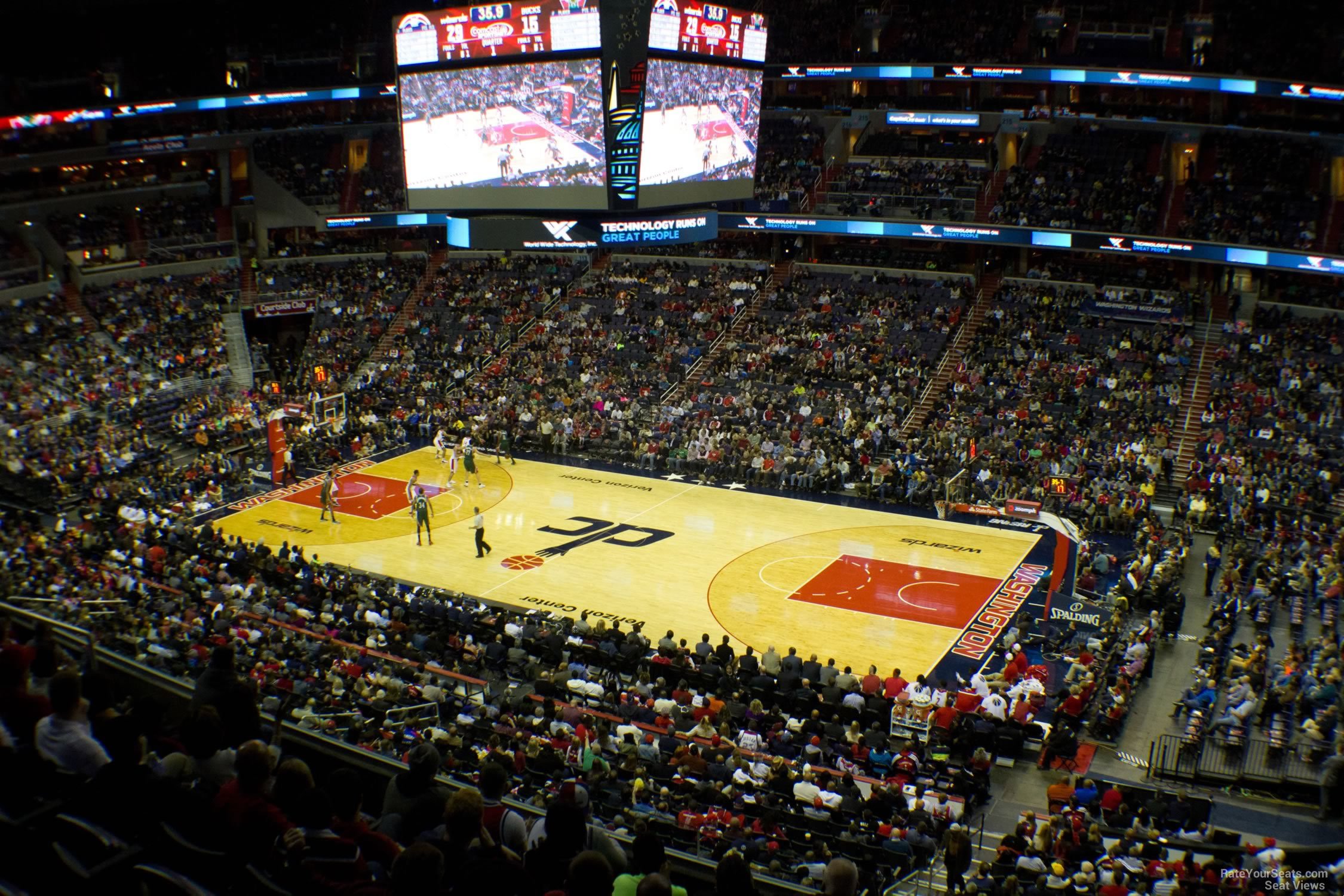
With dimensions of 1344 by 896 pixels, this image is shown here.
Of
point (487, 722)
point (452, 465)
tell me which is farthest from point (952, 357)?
point (487, 722)

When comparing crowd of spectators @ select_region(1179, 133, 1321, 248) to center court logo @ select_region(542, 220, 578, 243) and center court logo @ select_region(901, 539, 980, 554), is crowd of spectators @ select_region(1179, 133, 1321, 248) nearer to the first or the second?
center court logo @ select_region(901, 539, 980, 554)

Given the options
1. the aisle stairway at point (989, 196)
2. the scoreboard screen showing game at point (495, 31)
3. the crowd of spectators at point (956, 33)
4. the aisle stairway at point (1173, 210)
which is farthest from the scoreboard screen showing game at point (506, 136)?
the aisle stairway at point (1173, 210)

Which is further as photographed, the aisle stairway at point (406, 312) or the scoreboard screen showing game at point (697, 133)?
the aisle stairway at point (406, 312)

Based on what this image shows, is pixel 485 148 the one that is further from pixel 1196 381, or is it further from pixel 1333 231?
pixel 1333 231

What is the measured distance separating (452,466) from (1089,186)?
24.5 metres

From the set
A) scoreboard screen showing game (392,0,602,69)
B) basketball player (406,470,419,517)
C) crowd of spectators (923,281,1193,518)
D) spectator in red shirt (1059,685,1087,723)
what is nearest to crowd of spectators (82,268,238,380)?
basketball player (406,470,419,517)

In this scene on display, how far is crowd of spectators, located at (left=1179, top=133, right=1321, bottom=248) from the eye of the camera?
118 feet

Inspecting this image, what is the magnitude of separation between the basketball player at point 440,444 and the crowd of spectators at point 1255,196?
25.2 metres

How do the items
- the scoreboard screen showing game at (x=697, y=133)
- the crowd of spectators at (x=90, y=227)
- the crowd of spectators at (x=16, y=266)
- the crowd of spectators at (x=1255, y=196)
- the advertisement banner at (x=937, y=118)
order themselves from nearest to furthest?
the scoreboard screen showing game at (x=697, y=133)
the crowd of spectators at (x=1255, y=196)
the advertisement banner at (x=937, y=118)
the crowd of spectators at (x=16, y=266)
the crowd of spectators at (x=90, y=227)

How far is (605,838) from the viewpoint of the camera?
6.83 metres

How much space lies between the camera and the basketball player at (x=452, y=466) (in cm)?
3397

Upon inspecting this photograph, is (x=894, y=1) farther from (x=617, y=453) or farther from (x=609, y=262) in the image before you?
(x=617, y=453)

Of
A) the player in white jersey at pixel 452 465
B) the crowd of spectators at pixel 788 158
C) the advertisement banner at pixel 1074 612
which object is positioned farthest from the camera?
the crowd of spectators at pixel 788 158

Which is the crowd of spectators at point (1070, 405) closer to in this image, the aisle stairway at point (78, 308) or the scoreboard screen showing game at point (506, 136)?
the scoreboard screen showing game at point (506, 136)
